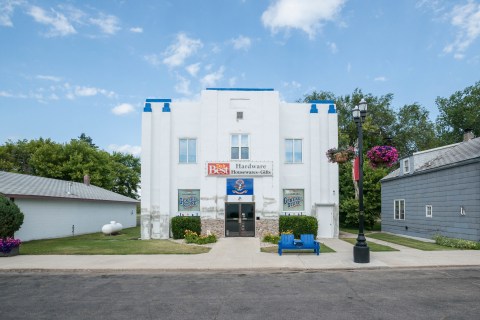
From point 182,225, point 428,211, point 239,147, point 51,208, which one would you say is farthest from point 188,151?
point 428,211

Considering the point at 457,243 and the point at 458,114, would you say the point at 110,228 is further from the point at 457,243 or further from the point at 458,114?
the point at 458,114

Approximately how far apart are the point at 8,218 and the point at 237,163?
505 inches

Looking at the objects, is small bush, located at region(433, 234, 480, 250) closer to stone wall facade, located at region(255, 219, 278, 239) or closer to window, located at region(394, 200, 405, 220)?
window, located at region(394, 200, 405, 220)

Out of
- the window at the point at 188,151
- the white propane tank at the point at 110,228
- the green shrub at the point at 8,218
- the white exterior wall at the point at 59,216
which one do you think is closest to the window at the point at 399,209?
the window at the point at 188,151

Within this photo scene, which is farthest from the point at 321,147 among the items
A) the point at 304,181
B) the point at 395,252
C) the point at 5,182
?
the point at 5,182

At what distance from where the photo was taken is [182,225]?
23.2 meters

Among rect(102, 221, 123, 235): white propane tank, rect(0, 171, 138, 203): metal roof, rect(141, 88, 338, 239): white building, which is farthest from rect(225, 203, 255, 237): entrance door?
rect(0, 171, 138, 203): metal roof

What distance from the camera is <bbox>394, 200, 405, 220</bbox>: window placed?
26.8 meters

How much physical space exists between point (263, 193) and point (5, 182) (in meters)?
16.8

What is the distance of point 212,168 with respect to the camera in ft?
77.5

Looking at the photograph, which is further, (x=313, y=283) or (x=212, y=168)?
(x=212, y=168)

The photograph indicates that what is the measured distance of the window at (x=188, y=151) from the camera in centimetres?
2455

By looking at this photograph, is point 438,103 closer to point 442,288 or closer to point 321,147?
point 321,147

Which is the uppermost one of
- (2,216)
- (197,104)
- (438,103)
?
(438,103)
